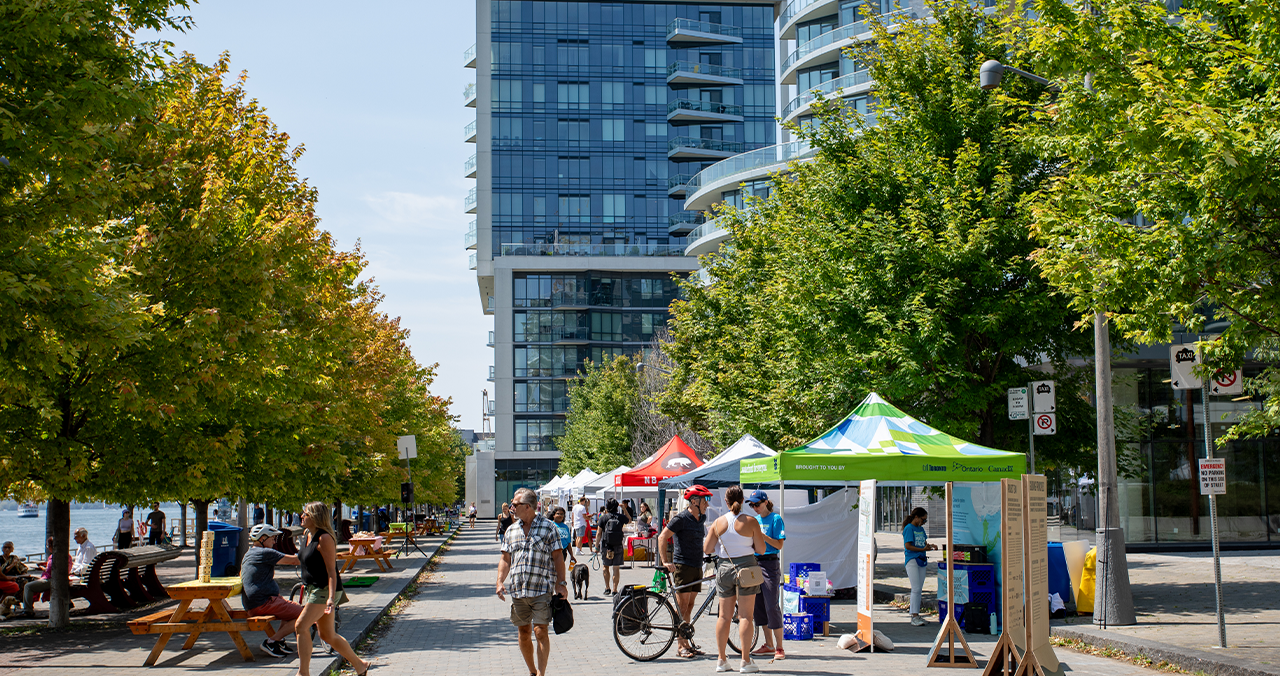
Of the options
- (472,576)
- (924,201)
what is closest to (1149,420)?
(924,201)

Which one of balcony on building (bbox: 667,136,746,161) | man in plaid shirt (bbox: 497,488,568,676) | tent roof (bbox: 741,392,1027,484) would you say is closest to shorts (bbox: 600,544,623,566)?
tent roof (bbox: 741,392,1027,484)

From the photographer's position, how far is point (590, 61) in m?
92.2

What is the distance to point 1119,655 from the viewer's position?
40.1 ft

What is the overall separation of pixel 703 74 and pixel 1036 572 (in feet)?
282

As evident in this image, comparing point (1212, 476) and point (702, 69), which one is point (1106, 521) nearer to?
point (1212, 476)

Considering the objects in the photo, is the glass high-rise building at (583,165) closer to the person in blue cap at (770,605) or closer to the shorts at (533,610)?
the person in blue cap at (770,605)

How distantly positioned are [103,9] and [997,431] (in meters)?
16.2

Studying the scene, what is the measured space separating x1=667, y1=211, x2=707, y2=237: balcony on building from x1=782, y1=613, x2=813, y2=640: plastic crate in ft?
254

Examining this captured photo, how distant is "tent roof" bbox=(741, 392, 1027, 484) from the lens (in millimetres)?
13484

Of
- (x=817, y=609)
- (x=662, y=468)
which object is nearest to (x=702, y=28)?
(x=662, y=468)

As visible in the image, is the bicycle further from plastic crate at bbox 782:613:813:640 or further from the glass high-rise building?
the glass high-rise building

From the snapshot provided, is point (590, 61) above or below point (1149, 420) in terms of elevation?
above

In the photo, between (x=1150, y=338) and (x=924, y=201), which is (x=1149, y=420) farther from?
(x=1150, y=338)

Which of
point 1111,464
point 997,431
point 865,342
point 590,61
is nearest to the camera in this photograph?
point 1111,464
